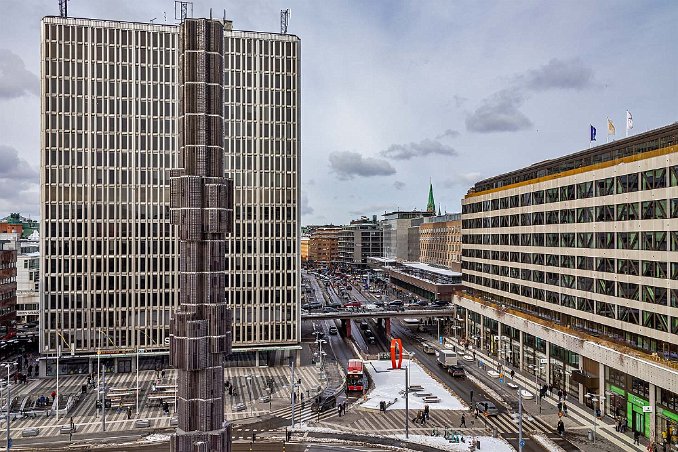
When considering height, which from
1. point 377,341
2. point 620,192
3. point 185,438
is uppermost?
point 620,192

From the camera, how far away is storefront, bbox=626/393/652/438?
6181cm

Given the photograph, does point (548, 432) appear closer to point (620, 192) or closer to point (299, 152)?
point (620, 192)

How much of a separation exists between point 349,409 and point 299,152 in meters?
49.2

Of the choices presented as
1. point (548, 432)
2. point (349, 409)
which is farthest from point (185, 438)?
point (548, 432)

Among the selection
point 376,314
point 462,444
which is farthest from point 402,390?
point 376,314

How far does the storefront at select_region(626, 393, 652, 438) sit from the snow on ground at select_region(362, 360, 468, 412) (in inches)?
761

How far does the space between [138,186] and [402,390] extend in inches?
2230

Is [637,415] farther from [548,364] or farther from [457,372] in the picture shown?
[457,372]

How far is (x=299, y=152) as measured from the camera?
105562mm

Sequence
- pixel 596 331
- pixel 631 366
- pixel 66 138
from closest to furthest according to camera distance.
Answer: pixel 631 366
pixel 596 331
pixel 66 138

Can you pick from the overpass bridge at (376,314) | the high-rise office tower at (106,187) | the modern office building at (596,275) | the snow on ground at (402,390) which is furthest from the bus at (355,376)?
the high-rise office tower at (106,187)

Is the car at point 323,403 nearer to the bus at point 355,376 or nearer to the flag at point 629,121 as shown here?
the bus at point 355,376

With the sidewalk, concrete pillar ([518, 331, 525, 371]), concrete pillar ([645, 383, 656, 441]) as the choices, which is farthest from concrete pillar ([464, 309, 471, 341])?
concrete pillar ([645, 383, 656, 441])

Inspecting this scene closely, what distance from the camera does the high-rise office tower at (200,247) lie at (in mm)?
43125
